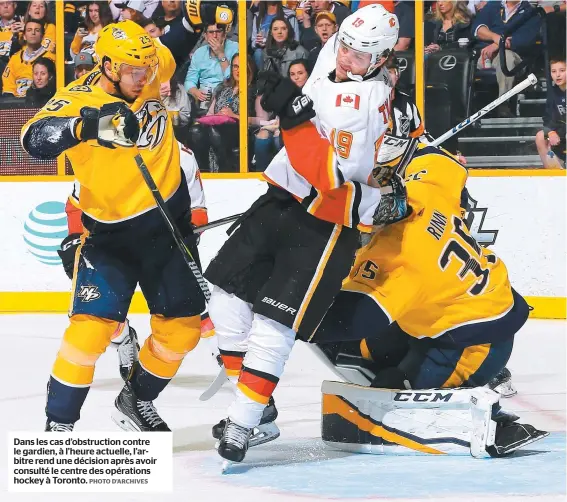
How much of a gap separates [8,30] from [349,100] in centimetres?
460

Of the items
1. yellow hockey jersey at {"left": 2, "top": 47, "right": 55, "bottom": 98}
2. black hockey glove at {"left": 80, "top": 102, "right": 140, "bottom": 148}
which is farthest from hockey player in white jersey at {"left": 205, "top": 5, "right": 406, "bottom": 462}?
yellow hockey jersey at {"left": 2, "top": 47, "right": 55, "bottom": 98}

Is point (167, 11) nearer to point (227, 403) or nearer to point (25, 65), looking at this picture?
point (25, 65)

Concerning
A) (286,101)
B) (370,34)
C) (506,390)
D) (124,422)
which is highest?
(370,34)

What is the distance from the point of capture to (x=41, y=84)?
713 cm

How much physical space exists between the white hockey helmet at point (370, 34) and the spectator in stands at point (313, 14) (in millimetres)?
3612

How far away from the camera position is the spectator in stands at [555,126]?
21.7ft

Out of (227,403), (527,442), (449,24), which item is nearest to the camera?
(527,442)

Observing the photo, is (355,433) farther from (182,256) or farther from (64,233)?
(64,233)

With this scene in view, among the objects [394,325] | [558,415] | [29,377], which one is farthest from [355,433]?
[29,377]

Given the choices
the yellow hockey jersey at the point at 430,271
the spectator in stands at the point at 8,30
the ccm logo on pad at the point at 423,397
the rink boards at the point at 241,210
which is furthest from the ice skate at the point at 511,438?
the spectator in stands at the point at 8,30

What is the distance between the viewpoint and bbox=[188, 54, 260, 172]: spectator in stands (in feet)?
22.9

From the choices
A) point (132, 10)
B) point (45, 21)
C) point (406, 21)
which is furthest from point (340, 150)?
point (45, 21)

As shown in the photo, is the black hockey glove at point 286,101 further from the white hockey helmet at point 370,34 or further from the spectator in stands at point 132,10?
the spectator in stands at point 132,10

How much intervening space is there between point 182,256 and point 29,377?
1.53m
